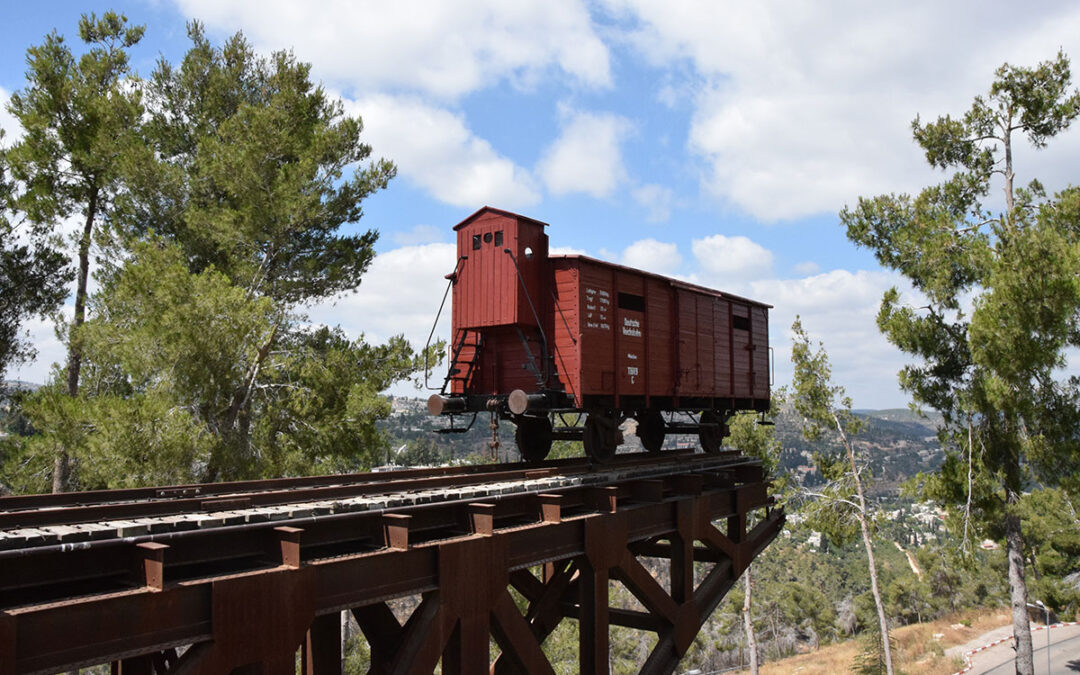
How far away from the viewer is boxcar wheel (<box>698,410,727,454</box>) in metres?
15.1

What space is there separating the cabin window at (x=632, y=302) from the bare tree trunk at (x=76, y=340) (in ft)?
39.5

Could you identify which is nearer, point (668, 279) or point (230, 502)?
point (230, 502)

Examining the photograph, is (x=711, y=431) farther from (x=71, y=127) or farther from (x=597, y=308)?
(x=71, y=127)

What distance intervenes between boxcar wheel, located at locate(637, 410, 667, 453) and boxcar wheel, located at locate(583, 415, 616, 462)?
3.28m

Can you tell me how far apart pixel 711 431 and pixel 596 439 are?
4.81 m

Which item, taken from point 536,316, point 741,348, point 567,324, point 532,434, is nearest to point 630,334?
point 567,324

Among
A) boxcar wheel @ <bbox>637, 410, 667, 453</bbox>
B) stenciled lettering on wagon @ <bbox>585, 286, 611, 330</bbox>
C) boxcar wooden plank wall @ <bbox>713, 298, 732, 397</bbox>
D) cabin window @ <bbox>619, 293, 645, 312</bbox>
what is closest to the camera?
stenciled lettering on wagon @ <bbox>585, 286, 611, 330</bbox>

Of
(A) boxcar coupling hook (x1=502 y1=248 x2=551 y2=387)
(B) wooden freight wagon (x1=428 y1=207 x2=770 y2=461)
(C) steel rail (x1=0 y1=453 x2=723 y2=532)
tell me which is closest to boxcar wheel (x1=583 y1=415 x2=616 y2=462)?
(B) wooden freight wagon (x1=428 y1=207 x2=770 y2=461)

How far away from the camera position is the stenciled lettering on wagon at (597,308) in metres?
10.7

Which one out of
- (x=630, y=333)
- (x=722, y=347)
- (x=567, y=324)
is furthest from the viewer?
(x=722, y=347)

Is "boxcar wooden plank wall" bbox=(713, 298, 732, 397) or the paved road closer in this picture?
"boxcar wooden plank wall" bbox=(713, 298, 732, 397)

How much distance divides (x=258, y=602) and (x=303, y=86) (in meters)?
18.7

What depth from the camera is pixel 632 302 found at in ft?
38.8

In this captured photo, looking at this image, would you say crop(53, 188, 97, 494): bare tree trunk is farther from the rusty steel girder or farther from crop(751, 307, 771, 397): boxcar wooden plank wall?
crop(751, 307, 771, 397): boxcar wooden plank wall
